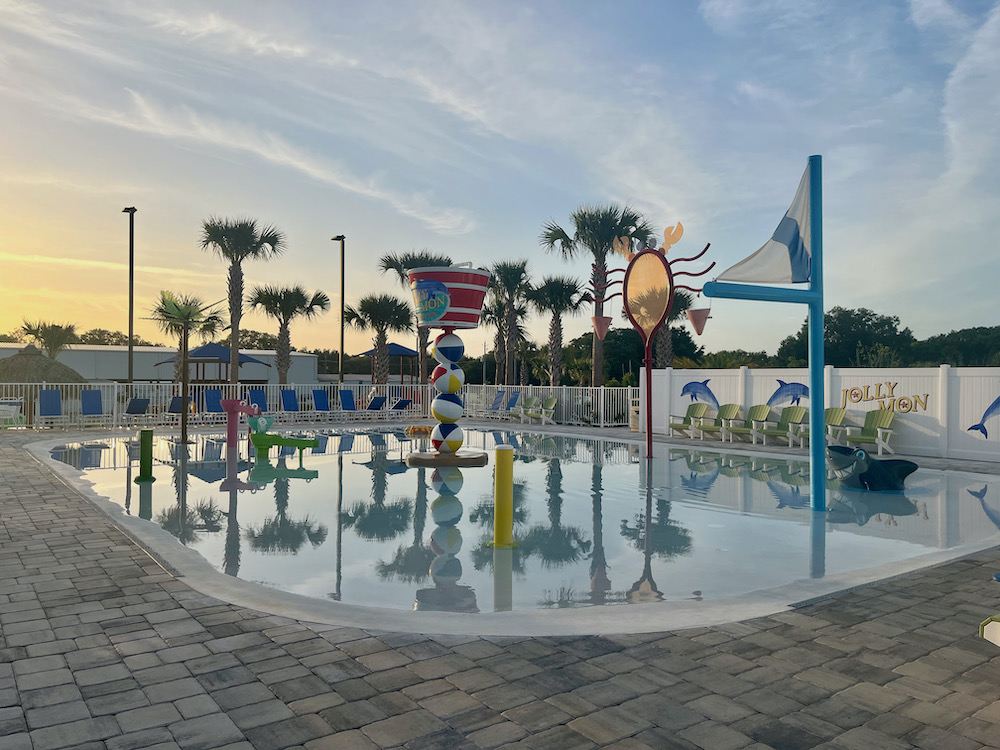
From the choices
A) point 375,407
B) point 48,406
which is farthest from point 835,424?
point 48,406

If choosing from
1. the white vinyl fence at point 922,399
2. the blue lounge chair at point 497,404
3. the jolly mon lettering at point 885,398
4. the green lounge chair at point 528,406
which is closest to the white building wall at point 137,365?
the blue lounge chair at point 497,404

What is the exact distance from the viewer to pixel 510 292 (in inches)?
1251

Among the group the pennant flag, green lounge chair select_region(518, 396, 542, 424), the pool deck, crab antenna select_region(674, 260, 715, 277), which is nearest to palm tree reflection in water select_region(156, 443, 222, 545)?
the pool deck

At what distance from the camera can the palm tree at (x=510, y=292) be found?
3144 centimetres

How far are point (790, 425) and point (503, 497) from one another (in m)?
11.2

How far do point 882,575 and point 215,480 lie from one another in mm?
9239

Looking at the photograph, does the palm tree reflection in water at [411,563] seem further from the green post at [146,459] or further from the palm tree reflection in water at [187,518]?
the green post at [146,459]

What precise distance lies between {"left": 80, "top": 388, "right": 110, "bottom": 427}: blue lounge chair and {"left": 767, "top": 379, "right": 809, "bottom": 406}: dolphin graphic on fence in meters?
17.9

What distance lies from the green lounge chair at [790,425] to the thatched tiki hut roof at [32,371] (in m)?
25.5

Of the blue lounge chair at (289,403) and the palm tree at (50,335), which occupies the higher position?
the palm tree at (50,335)

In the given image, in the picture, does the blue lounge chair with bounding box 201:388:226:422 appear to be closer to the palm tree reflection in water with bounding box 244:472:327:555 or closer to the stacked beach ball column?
the stacked beach ball column

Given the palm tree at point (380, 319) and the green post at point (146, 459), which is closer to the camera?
the green post at point (146, 459)

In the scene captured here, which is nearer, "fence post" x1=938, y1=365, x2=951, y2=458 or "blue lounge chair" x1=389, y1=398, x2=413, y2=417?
"fence post" x1=938, y1=365, x2=951, y2=458

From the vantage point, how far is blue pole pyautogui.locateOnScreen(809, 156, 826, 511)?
27.3 feet
